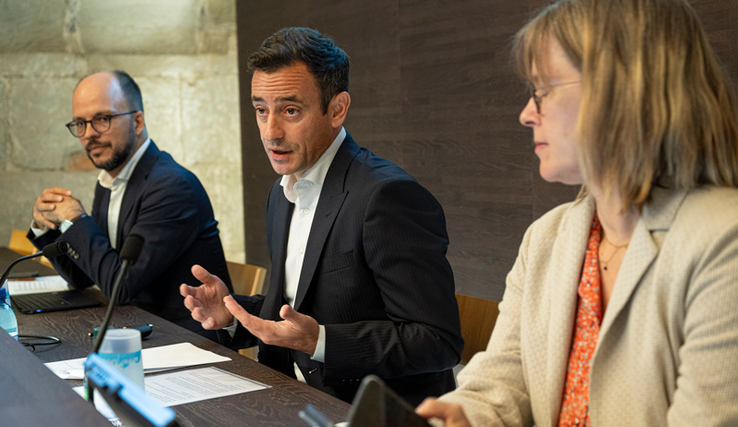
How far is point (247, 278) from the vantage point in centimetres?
268

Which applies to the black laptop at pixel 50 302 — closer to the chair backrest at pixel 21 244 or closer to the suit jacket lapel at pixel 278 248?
the suit jacket lapel at pixel 278 248

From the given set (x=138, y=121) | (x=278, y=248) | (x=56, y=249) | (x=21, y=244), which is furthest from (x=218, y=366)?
(x=21, y=244)

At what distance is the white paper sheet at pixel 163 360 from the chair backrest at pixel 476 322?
2.32ft

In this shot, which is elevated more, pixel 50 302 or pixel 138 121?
pixel 138 121

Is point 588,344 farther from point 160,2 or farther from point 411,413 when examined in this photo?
point 160,2

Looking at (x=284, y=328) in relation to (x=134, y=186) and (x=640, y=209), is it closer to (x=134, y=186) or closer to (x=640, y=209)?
(x=640, y=209)

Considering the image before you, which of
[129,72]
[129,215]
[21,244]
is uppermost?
[129,72]

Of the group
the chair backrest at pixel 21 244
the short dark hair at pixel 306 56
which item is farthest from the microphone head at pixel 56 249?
the chair backrest at pixel 21 244

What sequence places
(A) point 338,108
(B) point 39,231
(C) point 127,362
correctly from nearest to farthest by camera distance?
(C) point 127,362 < (A) point 338,108 < (B) point 39,231

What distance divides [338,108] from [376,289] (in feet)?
1.87

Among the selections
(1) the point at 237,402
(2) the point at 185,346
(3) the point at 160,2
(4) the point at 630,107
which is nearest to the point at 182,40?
(3) the point at 160,2

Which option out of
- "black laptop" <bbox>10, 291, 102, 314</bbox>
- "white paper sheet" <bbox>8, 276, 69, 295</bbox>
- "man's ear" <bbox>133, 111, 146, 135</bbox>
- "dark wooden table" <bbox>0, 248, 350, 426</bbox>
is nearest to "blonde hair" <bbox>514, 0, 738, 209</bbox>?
"dark wooden table" <bbox>0, 248, 350, 426</bbox>

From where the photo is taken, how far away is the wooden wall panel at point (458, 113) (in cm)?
319

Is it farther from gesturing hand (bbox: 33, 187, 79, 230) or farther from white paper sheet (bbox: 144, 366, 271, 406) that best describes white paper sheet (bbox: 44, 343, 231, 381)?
gesturing hand (bbox: 33, 187, 79, 230)
